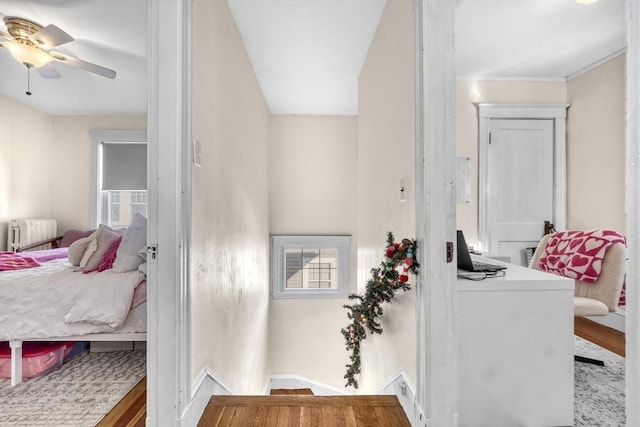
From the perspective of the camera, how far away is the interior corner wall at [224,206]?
1.63 metres

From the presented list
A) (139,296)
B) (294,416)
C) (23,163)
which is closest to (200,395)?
(294,416)

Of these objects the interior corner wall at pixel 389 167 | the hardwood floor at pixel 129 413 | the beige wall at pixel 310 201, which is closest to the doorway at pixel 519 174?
the interior corner wall at pixel 389 167

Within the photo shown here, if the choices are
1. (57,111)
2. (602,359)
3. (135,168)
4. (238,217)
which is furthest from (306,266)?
(57,111)

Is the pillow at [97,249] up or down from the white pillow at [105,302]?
up

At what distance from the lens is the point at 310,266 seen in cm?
481

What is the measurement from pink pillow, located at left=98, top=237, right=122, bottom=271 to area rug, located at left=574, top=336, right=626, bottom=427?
9.80ft

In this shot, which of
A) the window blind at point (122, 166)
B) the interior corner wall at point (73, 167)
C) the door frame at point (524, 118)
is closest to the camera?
the door frame at point (524, 118)

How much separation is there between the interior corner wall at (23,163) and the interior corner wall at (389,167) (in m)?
4.54

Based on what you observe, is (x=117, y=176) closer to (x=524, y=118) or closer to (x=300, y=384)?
(x=300, y=384)

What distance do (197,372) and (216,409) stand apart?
27cm

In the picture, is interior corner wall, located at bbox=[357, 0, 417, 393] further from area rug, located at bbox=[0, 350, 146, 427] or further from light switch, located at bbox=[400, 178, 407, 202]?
area rug, located at bbox=[0, 350, 146, 427]

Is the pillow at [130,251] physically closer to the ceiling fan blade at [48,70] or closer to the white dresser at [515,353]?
the ceiling fan blade at [48,70]

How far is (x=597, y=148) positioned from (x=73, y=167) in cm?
663

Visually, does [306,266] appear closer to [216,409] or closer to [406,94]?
→ [216,409]
